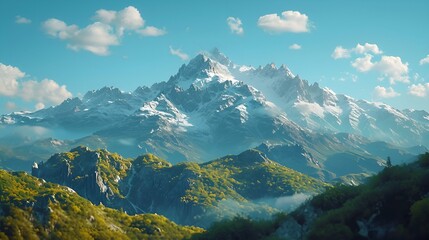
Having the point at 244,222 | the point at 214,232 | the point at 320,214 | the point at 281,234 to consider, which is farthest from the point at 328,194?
the point at 214,232

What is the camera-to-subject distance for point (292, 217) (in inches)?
3905

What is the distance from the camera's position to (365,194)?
282ft

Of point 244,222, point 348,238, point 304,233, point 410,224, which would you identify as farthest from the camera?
point 244,222

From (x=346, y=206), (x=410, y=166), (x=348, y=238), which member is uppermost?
(x=410, y=166)

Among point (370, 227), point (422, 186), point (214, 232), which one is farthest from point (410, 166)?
point (214, 232)

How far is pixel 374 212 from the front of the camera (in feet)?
266

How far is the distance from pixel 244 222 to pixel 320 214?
2015 cm

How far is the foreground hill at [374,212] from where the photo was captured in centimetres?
7250

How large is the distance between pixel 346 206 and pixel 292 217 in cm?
1566

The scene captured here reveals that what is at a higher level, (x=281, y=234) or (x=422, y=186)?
(x=422, y=186)

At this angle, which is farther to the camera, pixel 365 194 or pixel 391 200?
pixel 365 194

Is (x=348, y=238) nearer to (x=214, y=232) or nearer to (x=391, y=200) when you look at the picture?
(x=391, y=200)

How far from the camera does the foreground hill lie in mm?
72500

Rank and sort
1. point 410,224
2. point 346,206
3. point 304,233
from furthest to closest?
point 304,233 → point 346,206 → point 410,224
